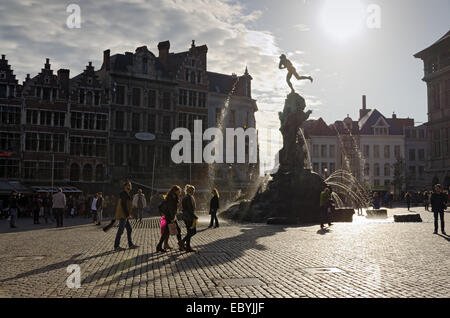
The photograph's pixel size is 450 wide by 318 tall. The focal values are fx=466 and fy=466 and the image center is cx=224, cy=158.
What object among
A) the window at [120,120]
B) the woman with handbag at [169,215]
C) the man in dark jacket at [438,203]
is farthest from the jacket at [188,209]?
the window at [120,120]

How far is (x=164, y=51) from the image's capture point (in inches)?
2341

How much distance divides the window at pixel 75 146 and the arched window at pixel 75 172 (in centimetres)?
123

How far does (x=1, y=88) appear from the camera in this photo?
45406 mm

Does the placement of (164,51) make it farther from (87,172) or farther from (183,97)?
(87,172)

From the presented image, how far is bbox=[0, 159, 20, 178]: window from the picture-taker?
146 feet

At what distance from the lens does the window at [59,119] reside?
47906 millimetres

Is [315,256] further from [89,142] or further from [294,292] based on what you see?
[89,142]

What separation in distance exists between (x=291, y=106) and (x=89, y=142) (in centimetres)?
3005

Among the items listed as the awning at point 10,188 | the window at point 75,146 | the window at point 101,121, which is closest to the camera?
the awning at point 10,188

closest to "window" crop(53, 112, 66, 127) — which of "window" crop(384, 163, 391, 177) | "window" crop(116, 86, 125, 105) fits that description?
"window" crop(116, 86, 125, 105)

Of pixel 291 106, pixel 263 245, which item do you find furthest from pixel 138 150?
pixel 263 245

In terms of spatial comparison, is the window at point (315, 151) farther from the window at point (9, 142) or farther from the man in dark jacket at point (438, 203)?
the man in dark jacket at point (438, 203)

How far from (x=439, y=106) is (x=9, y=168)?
4712 centimetres

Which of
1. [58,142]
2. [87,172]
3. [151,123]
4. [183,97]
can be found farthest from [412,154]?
[58,142]
